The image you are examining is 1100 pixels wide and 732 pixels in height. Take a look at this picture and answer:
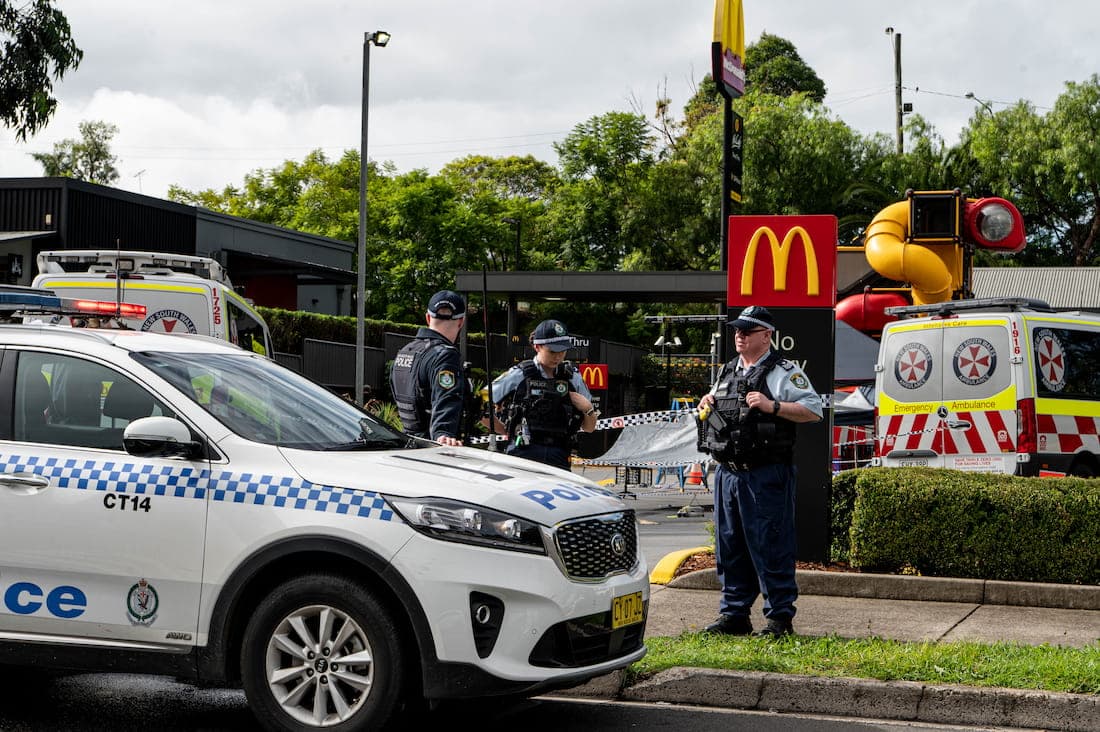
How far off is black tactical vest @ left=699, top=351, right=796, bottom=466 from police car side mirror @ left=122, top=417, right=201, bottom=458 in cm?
302

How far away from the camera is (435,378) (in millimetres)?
7820

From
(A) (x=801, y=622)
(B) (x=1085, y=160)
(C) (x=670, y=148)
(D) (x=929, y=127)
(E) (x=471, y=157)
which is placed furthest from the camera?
(E) (x=471, y=157)

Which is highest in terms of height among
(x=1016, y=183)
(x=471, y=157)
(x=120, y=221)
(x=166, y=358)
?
(x=471, y=157)

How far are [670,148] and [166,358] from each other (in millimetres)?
50489

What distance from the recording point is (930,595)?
28.1 ft

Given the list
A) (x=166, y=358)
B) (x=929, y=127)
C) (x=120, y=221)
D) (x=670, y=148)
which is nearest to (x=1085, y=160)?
(x=929, y=127)

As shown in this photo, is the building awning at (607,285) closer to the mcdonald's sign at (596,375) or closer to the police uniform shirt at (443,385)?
the mcdonald's sign at (596,375)

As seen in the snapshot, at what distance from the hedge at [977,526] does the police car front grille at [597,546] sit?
12.4 feet

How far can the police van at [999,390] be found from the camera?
11.5 meters

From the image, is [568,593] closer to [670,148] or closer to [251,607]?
[251,607]

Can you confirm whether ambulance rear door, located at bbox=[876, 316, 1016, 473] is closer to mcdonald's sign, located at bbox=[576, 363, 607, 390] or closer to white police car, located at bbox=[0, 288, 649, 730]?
white police car, located at bbox=[0, 288, 649, 730]

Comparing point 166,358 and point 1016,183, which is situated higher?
point 1016,183

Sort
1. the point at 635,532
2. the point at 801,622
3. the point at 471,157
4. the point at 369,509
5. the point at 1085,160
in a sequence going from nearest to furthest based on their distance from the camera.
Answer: the point at 369,509, the point at 635,532, the point at 801,622, the point at 1085,160, the point at 471,157

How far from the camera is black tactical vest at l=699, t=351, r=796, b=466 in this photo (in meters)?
7.08
